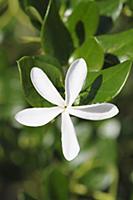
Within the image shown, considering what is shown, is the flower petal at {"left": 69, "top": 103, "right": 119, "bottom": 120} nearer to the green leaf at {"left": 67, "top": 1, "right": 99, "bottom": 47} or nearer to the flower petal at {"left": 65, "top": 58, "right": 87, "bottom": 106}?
the flower petal at {"left": 65, "top": 58, "right": 87, "bottom": 106}

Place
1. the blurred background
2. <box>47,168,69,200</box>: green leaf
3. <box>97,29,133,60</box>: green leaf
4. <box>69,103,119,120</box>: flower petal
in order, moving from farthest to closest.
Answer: the blurred background → <box>47,168,69,200</box>: green leaf → <box>97,29,133,60</box>: green leaf → <box>69,103,119,120</box>: flower petal

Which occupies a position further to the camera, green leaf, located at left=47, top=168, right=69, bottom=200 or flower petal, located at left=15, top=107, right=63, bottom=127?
green leaf, located at left=47, top=168, right=69, bottom=200

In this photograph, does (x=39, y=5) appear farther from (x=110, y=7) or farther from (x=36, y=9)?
(x=110, y=7)

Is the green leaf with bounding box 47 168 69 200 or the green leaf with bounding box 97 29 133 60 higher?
the green leaf with bounding box 97 29 133 60

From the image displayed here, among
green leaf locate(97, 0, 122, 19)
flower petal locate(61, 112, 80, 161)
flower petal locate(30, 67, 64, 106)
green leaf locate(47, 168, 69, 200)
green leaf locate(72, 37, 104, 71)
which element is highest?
green leaf locate(97, 0, 122, 19)

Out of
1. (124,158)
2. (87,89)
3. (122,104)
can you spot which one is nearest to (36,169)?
(124,158)

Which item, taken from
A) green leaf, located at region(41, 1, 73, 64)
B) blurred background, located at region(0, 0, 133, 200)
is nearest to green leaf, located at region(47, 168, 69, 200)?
blurred background, located at region(0, 0, 133, 200)
